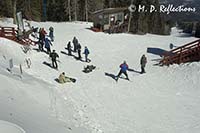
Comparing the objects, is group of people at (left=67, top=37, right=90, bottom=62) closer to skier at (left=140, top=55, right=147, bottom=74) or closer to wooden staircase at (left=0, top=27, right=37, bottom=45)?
wooden staircase at (left=0, top=27, right=37, bottom=45)

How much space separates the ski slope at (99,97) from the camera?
15.8 m

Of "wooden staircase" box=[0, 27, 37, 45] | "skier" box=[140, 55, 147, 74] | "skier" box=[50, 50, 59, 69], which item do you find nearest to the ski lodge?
"wooden staircase" box=[0, 27, 37, 45]

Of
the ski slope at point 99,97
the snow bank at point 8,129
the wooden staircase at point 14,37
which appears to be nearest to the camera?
the snow bank at point 8,129

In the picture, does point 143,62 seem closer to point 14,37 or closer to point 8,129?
point 14,37

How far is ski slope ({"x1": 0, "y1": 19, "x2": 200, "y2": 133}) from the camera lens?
15.8 meters

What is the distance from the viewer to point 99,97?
2047cm

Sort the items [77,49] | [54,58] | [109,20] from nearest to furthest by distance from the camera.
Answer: [54,58]
[77,49]
[109,20]

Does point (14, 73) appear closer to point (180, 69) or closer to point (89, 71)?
point (89, 71)

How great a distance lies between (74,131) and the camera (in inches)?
573

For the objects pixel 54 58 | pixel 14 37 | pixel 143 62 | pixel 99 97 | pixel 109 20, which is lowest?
pixel 99 97

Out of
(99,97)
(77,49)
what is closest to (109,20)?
(77,49)

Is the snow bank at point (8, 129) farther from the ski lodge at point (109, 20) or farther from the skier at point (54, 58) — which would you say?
the ski lodge at point (109, 20)

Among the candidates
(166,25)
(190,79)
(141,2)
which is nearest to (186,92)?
(190,79)

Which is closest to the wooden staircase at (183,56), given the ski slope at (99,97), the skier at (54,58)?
the ski slope at (99,97)
